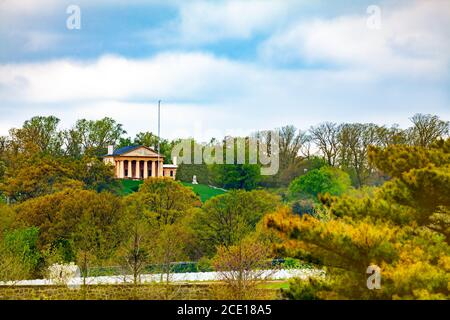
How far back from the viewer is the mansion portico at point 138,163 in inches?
2137

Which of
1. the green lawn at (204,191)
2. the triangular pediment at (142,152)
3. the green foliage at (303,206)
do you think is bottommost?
the green foliage at (303,206)

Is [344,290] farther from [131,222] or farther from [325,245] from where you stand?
[131,222]

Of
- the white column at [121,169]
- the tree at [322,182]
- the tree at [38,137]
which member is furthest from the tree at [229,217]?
the white column at [121,169]

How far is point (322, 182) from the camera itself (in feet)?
141

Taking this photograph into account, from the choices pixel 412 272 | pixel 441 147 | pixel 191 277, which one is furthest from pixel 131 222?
pixel 412 272

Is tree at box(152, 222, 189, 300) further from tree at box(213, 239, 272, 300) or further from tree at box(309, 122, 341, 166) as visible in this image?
tree at box(309, 122, 341, 166)

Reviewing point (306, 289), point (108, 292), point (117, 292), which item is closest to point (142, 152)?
point (117, 292)

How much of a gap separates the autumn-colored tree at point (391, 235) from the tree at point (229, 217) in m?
19.5

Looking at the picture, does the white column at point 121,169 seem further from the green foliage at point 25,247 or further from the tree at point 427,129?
the green foliage at point 25,247

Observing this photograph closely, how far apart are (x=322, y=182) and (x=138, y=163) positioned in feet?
53.7

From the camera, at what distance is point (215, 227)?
34781 mm

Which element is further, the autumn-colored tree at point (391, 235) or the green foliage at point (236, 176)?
the green foliage at point (236, 176)

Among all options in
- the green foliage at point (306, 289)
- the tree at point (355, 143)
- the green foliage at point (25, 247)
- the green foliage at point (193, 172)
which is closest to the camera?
the green foliage at point (306, 289)
